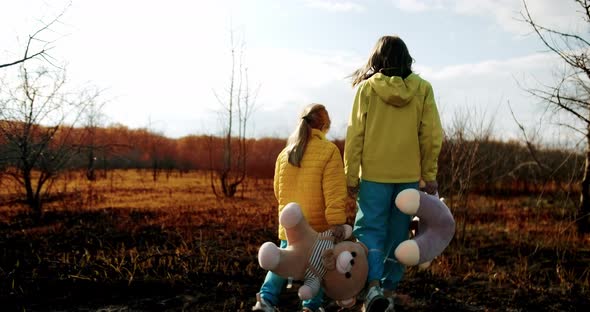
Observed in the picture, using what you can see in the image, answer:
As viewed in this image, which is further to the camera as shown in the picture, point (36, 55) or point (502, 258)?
point (502, 258)

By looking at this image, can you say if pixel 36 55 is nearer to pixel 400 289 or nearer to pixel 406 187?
pixel 406 187

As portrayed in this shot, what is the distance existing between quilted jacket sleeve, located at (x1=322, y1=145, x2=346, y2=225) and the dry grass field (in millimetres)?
1081

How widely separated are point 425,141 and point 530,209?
8.64 meters

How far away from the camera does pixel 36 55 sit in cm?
414

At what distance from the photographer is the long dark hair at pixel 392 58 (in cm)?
331

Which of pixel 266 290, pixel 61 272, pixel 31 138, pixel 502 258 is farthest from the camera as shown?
pixel 31 138

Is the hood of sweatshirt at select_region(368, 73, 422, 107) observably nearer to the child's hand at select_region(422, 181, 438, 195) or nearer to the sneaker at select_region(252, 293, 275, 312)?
the child's hand at select_region(422, 181, 438, 195)

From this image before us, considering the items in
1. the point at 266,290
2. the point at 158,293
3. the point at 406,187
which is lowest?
the point at 158,293

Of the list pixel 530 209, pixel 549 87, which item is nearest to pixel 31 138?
pixel 549 87

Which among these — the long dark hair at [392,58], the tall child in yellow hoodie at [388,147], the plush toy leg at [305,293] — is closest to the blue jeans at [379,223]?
the tall child in yellow hoodie at [388,147]

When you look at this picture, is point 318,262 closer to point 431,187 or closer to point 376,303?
point 376,303

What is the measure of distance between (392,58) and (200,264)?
8.66 ft

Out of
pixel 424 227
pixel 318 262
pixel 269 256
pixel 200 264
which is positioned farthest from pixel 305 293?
pixel 200 264

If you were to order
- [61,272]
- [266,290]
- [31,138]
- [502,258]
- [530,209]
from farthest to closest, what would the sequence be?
1. [530,209]
2. [31,138]
3. [502,258]
4. [61,272]
5. [266,290]
